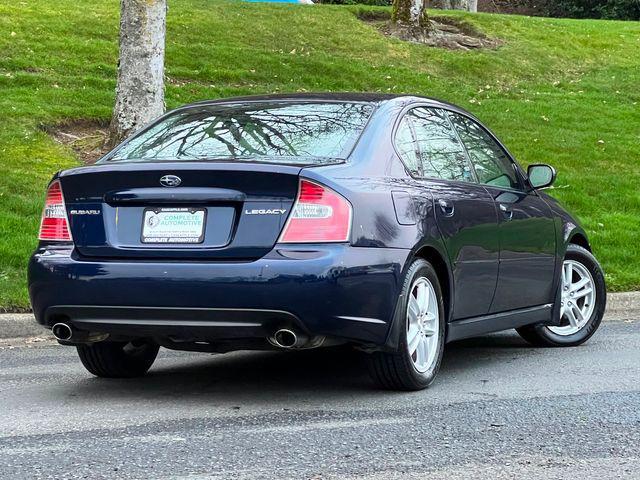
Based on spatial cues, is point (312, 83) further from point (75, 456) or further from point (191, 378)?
point (75, 456)

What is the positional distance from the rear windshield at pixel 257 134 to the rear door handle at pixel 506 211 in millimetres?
1115

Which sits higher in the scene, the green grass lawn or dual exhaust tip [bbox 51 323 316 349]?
dual exhaust tip [bbox 51 323 316 349]

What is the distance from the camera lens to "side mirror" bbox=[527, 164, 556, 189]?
290 inches

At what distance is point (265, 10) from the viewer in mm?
25141

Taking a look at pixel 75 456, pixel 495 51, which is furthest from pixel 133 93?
pixel 495 51

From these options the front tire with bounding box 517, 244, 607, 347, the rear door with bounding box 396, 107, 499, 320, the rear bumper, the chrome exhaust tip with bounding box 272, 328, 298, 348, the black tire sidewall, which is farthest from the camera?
the front tire with bounding box 517, 244, 607, 347

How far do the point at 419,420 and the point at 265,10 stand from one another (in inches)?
815

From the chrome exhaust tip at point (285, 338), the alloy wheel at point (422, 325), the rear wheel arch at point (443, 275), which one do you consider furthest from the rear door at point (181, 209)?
the rear wheel arch at point (443, 275)

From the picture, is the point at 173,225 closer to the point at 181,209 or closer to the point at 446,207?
the point at 181,209

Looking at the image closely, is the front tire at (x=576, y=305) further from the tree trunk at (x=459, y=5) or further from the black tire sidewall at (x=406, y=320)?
the tree trunk at (x=459, y=5)

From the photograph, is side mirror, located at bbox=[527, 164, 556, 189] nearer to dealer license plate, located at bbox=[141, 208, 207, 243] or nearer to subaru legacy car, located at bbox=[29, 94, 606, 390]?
subaru legacy car, located at bbox=[29, 94, 606, 390]

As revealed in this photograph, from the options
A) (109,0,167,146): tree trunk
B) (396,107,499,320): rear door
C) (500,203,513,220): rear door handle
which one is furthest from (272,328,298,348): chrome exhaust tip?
(109,0,167,146): tree trunk

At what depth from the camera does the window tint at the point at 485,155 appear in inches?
276

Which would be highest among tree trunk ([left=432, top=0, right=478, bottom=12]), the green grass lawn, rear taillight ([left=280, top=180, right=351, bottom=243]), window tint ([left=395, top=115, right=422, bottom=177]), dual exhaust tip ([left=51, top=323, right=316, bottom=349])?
window tint ([left=395, top=115, right=422, bottom=177])
